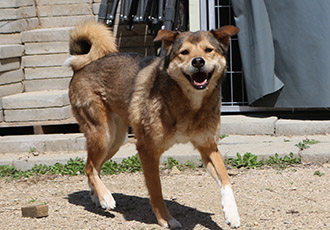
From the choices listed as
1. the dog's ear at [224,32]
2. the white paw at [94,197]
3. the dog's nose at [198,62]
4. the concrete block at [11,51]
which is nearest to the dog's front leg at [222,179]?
the dog's nose at [198,62]

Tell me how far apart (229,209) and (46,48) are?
5.56m

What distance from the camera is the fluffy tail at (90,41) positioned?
18.7 feet

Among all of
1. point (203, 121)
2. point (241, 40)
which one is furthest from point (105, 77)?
point (241, 40)

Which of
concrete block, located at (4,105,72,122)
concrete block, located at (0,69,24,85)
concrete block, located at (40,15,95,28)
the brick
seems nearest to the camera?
the brick

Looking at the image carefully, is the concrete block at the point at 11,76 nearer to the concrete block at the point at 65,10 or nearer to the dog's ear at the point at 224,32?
the concrete block at the point at 65,10

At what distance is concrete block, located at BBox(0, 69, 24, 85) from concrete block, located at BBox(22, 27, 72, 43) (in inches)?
22.7

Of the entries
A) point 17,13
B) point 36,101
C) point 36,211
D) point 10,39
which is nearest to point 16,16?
point 17,13

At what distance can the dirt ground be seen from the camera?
4.84 m

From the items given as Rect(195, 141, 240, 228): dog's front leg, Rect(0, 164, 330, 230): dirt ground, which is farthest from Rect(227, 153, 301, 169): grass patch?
Rect(195, 141, 240, 228): dog's front leg

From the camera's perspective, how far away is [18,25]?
9.30m

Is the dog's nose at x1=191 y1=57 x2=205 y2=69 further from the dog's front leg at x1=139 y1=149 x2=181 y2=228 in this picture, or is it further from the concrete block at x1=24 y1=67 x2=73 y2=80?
the concrete block at x1=24 y1=67 x2=73 y2=80

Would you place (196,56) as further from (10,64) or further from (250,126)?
(10,64)

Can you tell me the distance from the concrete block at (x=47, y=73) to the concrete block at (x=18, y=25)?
72 cm

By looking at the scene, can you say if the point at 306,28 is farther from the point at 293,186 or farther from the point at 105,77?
the point at 105,77
